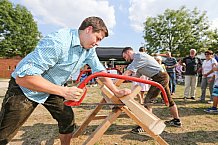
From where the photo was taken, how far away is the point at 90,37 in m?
1.98

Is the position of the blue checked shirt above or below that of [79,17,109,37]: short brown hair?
below

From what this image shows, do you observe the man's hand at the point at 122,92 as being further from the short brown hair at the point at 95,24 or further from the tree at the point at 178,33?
the tree at the point at 178,33

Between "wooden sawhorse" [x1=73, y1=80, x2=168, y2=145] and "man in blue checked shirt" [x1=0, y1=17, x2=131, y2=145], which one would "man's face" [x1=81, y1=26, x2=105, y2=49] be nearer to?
"man in blue checked shirt" [x1=0, y1=17, x2=131, y2=145]

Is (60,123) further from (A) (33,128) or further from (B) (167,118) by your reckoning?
(B) (167,118)

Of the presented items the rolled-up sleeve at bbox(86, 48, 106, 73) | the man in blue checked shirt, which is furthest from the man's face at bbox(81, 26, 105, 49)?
the rolled-up sleeve at bbox(86, 48, 106, 73)

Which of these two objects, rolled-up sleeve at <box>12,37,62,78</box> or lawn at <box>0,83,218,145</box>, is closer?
rolled-up sleeve at <box>12,37,62,78</box>

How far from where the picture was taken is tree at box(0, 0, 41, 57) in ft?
97.6

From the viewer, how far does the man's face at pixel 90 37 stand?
6.46 feet

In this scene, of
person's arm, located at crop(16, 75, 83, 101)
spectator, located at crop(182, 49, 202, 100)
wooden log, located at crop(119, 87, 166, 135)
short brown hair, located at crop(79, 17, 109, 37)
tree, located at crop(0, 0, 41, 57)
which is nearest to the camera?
person's arm, located at crop(16, 75, 83, 101)

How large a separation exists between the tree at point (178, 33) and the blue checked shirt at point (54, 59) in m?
31.0

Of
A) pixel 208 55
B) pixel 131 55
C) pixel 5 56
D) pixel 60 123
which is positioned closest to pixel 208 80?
pixel 208 55

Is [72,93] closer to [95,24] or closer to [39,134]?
[95,24]

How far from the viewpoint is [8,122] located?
2.01m

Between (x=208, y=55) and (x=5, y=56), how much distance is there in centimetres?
2893
